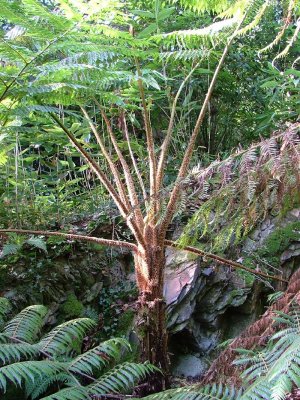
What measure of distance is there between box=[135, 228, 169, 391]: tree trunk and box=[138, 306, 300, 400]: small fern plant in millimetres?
423

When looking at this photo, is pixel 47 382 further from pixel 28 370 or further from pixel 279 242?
pixel 279 242

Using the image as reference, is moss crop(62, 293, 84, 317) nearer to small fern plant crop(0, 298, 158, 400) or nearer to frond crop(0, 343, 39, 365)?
small fern plant crop(0, 298, 158, 400)

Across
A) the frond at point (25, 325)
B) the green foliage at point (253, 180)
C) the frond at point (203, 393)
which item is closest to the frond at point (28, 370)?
the frond at point (25, 325)

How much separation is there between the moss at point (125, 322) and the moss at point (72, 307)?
0.91ft

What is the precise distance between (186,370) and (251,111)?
103 inches

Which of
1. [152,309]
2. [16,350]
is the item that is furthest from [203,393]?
[16,350]

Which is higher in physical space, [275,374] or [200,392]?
[275,374]

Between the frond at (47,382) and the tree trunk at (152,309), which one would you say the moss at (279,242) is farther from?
the frond at (47,382)

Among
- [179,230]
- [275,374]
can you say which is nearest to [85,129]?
[179,230]

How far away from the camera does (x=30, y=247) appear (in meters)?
2.68

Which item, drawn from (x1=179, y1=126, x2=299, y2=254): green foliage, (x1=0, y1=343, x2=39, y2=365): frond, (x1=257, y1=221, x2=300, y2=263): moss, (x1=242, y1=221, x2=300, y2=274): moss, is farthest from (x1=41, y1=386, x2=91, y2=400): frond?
(x1=257, y1=221, x2=300, y2=263): moss

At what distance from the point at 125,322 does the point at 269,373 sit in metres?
1.69

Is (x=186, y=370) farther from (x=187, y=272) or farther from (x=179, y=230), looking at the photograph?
(x=179, y=230)

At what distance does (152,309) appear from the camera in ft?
6.33
